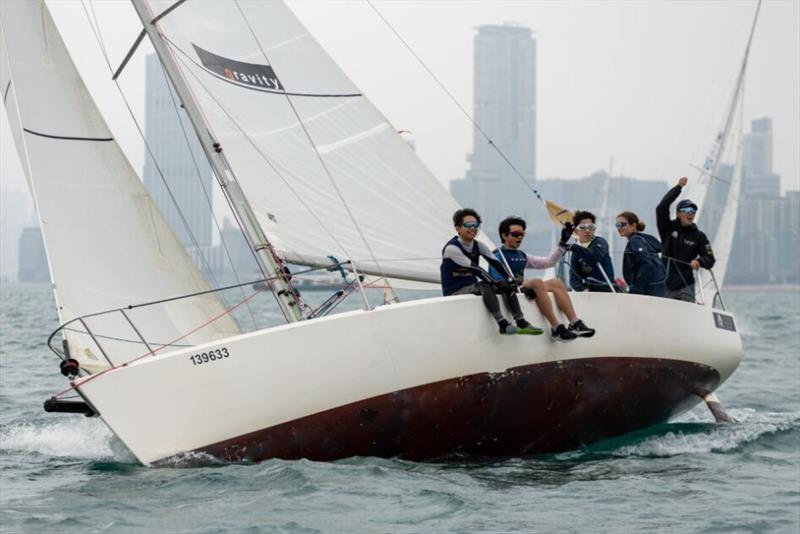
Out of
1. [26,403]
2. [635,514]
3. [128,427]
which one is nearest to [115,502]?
[128,427]

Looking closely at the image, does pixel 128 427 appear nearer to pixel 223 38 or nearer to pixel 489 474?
pixel 489 474

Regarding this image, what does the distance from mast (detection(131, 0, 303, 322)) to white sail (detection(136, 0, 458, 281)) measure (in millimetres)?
55

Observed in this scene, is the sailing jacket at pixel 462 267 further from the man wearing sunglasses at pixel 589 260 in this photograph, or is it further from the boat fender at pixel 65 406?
the boat fender at pixel 65 406

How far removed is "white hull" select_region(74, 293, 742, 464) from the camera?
848 centimetres

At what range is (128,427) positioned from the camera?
27.9 feet

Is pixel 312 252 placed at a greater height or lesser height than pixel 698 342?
greater

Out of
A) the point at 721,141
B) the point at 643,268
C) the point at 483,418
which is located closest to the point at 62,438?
the point at 483,418

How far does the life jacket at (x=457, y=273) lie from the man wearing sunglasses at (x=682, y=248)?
2272mm

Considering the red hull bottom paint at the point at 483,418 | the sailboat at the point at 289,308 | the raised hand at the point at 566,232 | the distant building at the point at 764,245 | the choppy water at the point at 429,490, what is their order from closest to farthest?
the choppy water at the point at 429,490 → the sailboat at the point at 289,308 → the red hull bottom paint at the point at 483,418 → the raised hand at the point at 566,232 → the distant building at the point at 764,245

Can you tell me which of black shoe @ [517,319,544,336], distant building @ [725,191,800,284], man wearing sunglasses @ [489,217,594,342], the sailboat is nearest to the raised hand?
man wearing sunglasses @ [489,217,594,342]

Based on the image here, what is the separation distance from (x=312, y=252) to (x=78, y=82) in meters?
2.43

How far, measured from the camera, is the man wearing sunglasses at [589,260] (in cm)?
1004

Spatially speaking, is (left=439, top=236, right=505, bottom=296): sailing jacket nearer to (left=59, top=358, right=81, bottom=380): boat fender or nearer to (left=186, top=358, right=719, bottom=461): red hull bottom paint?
(left=186, top=358, right=719, bottom=461): red hull bottom paint

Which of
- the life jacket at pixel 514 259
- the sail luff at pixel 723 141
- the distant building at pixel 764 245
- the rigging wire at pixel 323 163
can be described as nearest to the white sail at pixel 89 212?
the rigging wire at pixel 323 163
